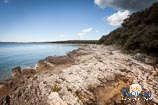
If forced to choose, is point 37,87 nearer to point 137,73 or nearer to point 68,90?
point 68,90

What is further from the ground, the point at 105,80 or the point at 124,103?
the point at 105,80

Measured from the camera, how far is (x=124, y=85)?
3.86 meters

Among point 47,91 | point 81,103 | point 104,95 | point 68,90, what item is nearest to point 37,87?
point 47,91

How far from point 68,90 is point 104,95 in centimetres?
122

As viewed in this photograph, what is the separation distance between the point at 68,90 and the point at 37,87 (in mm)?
1250

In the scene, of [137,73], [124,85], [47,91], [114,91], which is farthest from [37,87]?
[137,73]

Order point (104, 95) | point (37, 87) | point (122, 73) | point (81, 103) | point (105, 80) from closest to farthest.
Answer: point (81, 103) → point (104, 95) → point (37, 87) → point (105, 80) → point (122, 73)

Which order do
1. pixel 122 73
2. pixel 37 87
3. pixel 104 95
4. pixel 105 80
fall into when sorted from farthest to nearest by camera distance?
pixel 122 73 < pixel 105 80 < pixel 37 87 < pixel 104 95

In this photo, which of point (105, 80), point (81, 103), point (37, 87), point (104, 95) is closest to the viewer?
point (81, 103)

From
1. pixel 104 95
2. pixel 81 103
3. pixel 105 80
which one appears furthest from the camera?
pixel 105 80

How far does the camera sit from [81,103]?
9.82 feet

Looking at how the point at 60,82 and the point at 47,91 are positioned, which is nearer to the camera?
the point at 47,91

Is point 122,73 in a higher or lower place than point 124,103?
higher

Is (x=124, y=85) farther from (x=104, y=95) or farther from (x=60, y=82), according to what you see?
(x=60, y=82)
